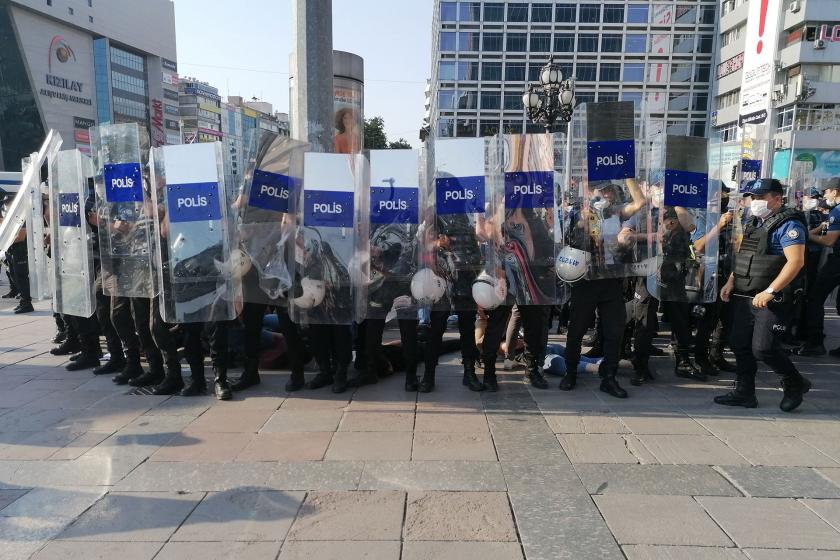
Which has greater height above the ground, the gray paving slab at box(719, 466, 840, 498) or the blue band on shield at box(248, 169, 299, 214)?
the blue band on shield at box(248, 169, 299, 214)

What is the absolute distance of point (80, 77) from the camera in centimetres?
6688

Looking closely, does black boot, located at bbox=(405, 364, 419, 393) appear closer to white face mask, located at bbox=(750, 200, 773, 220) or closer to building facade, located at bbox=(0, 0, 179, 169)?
white face mask, located at bbox=(750, 200, 773, 220)

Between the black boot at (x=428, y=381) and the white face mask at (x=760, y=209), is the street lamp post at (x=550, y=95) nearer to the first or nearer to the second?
the white face mask at (x=760, y=209)

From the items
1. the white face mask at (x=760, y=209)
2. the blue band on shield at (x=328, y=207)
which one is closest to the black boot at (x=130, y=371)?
the blue band on shield at (x=328, y=207)

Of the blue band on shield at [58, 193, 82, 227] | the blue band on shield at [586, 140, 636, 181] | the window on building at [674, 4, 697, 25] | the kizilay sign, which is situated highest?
the window on building at [674, 4, 697, 25]

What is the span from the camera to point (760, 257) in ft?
15.0

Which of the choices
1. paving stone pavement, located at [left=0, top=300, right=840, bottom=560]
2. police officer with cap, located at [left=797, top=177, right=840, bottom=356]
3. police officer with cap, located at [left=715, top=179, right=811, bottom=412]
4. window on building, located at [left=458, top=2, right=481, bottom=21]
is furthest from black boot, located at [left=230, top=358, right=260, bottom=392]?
window on building, located at [left=458, top=2, right=481, bottom=21]

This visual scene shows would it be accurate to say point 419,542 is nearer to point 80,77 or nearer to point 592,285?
point 592,285

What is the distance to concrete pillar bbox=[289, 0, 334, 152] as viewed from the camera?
6359mm

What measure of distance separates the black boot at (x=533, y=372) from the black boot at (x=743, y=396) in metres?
1.57

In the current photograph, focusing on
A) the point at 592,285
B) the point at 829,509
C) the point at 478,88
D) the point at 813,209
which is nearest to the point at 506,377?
the point at 592,285

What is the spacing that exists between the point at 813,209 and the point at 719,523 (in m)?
7.89

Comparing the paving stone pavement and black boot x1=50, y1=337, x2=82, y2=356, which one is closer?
the paving stone pavement

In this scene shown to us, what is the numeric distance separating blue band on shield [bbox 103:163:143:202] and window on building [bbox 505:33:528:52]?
67966mm
